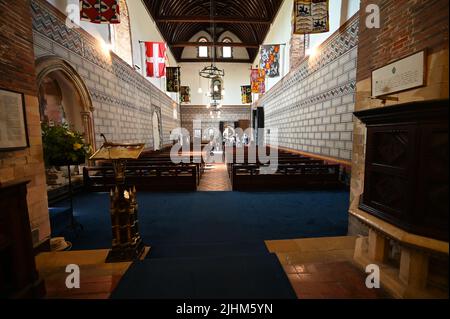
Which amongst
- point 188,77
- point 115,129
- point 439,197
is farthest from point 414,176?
point 188,77

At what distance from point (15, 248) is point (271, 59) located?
30.9 feet

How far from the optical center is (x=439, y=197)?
140 cm

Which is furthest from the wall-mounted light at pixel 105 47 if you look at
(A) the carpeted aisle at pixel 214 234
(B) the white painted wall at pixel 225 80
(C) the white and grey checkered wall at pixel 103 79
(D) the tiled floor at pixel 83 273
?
(B) the white painted wall at pixel 225 80

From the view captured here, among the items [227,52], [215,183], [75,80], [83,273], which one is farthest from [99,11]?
[227,52]

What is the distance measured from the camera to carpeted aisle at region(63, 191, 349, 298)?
1637mm

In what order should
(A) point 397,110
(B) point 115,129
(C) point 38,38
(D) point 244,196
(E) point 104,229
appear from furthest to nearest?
(B) point 115,129
(D) point 244,196
(C) point 38,38
(E) point 104,229
(A) point 397,110

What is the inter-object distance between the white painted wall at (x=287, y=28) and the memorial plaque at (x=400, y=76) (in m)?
3.90

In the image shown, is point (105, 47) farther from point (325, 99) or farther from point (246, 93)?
point (246, 93)

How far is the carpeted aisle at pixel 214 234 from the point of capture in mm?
1637

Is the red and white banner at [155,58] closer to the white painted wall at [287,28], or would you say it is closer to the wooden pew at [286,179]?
the white painted wall at [287,28]

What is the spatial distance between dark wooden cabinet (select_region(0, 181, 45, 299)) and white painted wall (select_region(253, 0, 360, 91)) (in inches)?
260

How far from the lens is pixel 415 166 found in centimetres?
147

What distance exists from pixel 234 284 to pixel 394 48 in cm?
258

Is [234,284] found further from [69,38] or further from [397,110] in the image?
[69,38]
